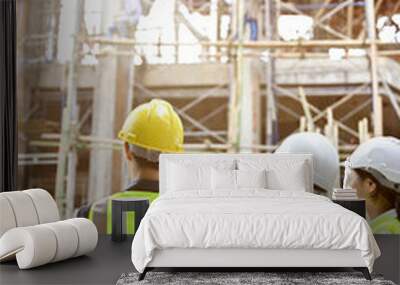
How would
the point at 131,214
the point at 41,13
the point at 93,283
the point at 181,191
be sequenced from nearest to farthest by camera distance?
the point at 93,283
the point at 181,191
the point at 131,214
the point at 41,13

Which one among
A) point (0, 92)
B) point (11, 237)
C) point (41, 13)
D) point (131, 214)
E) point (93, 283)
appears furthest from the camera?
point (41, 13)

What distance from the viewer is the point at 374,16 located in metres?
5.45

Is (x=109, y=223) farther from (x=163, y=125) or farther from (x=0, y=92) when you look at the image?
(x=0, y=92)

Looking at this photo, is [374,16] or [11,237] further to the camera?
[374,16]

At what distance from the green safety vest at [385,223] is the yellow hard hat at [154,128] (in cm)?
186

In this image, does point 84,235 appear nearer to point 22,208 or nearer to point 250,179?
point 22,208

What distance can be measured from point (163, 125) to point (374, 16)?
216cm

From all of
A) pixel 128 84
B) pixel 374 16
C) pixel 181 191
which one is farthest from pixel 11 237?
pixel 374 16

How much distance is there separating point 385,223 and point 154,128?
225 centimetres

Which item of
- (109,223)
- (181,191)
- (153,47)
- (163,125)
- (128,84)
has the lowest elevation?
(109,223)

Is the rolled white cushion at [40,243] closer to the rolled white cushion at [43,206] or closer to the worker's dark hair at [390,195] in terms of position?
the rolled white cushion at [43,206]

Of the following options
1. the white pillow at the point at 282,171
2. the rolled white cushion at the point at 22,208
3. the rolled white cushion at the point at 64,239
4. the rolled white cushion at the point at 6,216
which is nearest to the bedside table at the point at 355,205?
the white pillow at the point at 282,171

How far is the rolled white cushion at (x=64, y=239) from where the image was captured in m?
3.84

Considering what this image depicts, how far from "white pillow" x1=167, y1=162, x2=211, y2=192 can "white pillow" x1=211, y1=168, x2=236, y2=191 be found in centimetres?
6
